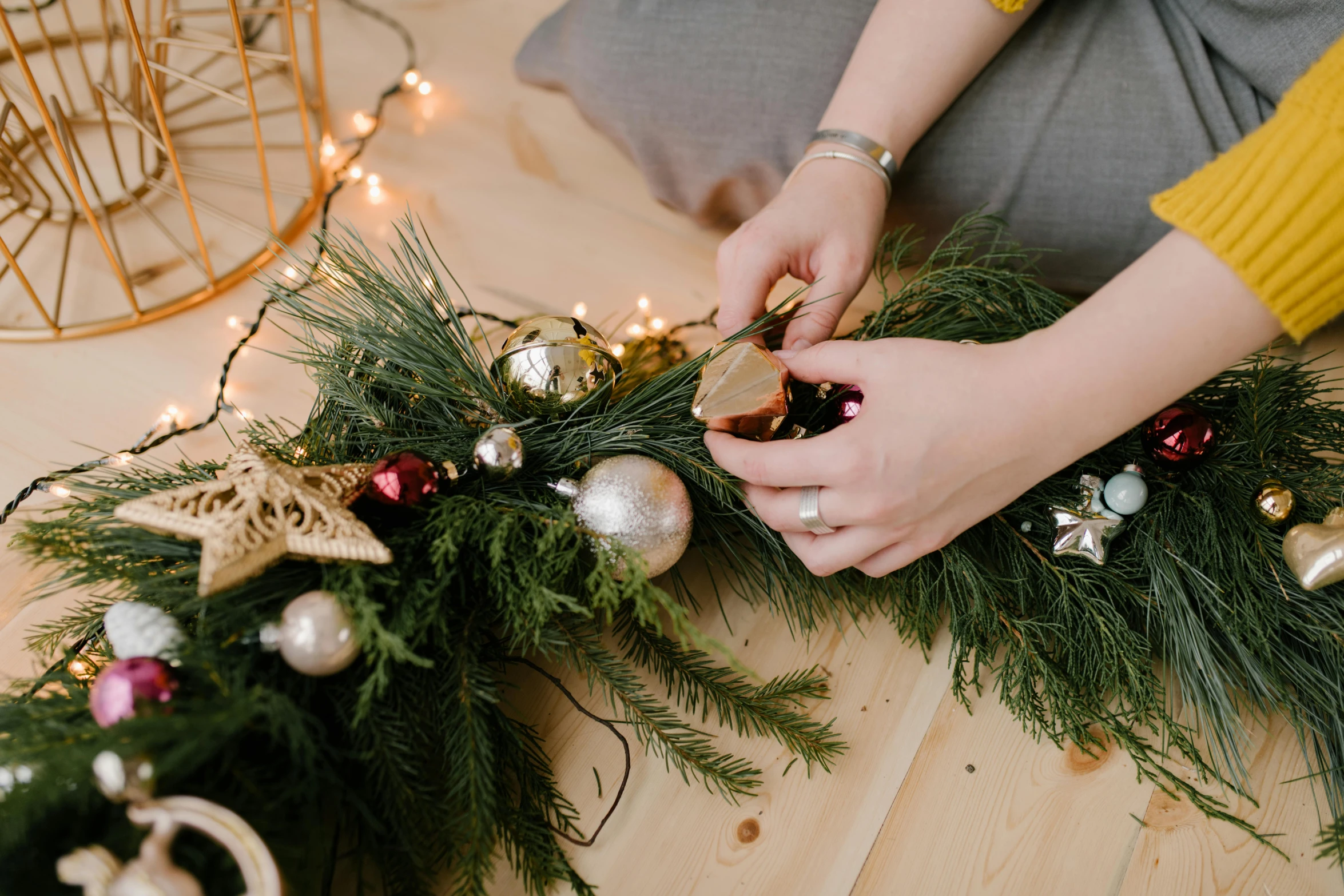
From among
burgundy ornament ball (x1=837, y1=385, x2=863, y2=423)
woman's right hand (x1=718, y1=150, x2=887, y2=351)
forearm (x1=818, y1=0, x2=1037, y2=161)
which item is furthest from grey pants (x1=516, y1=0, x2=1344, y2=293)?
burgundy ornament ball (x1=837, y1=385, x2=863, y2=423)

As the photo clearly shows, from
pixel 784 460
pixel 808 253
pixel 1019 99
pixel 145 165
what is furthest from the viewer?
pixel 145 165

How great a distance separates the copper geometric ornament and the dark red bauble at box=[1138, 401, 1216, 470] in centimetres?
54

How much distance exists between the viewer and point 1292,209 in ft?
1.56

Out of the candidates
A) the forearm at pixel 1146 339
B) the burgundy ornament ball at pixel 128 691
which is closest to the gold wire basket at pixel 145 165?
the burgundy ornament ball at pixel 128 691

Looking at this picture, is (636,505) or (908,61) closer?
(636,505)

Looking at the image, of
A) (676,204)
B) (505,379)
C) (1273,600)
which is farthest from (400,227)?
(1273,600)

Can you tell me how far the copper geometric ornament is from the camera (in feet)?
1.51

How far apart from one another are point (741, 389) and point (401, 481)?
0.23 meters

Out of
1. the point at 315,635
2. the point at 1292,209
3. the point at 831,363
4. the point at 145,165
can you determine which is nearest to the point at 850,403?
the point at 831,363

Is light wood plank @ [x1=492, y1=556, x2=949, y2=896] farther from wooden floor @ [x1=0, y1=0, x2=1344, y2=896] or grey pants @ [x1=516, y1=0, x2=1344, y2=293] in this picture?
grey pants @ [x1=516, y1=0, x2=1344, y2=293]

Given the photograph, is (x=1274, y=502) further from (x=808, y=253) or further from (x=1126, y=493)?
(x=808, y=253)

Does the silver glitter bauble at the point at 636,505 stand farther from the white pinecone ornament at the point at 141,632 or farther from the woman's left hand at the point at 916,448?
the white pinecone ornament at the point at 141,632

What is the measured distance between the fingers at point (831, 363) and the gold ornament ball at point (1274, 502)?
1.02 feet

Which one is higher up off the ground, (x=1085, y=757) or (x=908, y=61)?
(x=908, y=61)
